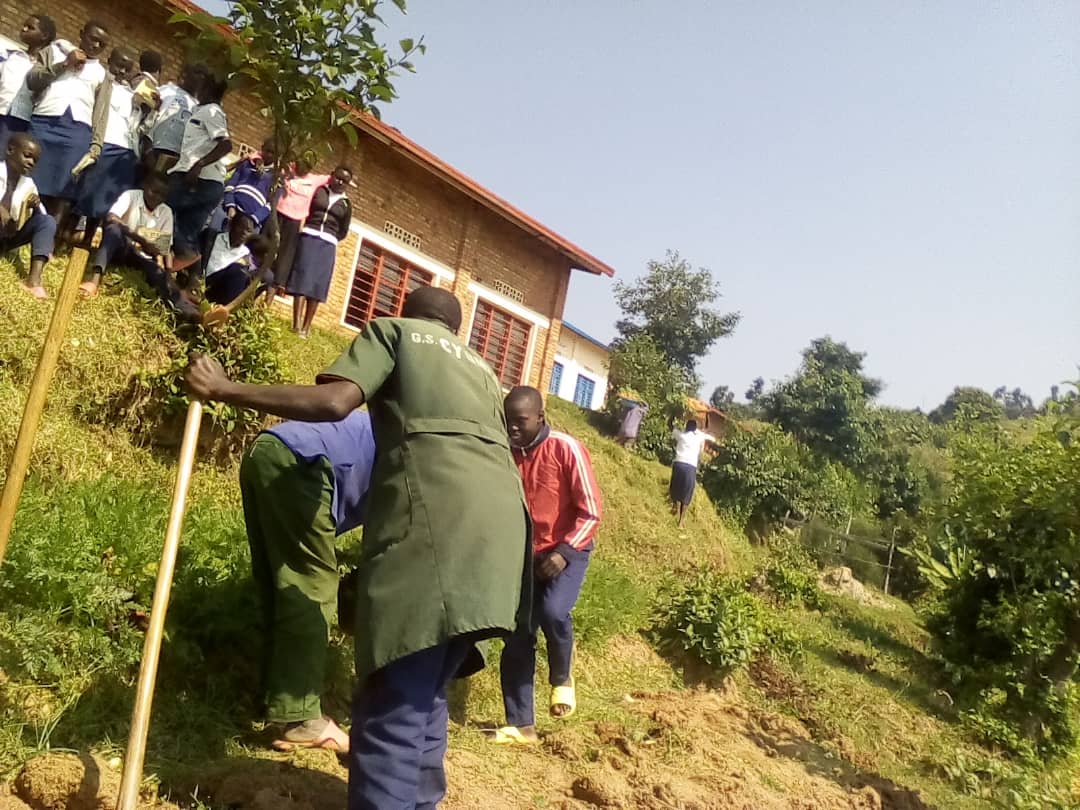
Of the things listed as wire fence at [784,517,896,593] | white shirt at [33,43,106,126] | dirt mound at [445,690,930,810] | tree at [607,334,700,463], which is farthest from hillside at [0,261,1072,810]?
wire fence at [784,517,896,593]

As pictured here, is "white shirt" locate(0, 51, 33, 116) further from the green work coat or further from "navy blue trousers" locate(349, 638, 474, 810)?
"navy blue trousers" locate(349, 638, 474, 810)

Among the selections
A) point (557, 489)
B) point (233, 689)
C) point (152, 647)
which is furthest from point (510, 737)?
point (152, 647)

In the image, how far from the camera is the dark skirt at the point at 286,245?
7945 mm

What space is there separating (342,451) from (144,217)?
3541 mm

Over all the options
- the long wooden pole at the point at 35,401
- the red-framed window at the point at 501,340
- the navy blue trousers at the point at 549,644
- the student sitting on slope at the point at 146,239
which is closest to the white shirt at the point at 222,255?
the student sitting on slope at the point at 146,239

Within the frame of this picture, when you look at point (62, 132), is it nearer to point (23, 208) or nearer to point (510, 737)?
point (23, 208)

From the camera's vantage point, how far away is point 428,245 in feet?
44.8

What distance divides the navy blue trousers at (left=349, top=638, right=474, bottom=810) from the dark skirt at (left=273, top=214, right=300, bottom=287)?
6.11 metres

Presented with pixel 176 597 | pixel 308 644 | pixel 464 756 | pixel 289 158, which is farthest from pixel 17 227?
pixel 464 756

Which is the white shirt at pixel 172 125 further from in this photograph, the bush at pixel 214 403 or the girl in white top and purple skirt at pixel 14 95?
the bush at pixel 214 403

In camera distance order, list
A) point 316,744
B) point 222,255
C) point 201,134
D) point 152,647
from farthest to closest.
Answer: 1. point 222,255
2. point 201,134
3. point 316,744
4. point 152,647

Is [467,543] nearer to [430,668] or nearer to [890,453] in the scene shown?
[430,668]

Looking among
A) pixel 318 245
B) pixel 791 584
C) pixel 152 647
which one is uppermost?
pixel 318 245

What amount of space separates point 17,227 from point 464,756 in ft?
15.4
